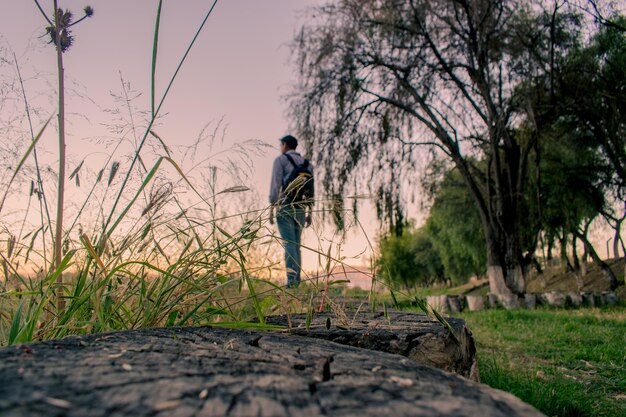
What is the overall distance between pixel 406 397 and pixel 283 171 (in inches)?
221

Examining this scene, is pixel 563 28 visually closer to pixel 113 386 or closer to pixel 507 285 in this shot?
pixel 507 285

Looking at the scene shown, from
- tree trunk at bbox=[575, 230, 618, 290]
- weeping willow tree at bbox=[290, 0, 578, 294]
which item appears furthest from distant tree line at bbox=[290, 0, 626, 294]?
tree trunk at bbox=[575, 230, 618, 290]

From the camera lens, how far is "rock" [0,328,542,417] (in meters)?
0.68

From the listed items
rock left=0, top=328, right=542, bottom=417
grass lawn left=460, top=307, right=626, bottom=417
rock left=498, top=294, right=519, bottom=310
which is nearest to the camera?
rock left=0, top=328, right=542, bottom=417

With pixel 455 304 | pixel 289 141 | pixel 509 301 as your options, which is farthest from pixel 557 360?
pixel 509 301

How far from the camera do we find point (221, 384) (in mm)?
787

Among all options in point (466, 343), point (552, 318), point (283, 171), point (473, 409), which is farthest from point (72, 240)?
point (552, 318)

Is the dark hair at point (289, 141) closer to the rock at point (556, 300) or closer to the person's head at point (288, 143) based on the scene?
the person's head at point (288, 143)

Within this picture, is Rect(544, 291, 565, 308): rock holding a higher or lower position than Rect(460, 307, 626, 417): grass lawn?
higher

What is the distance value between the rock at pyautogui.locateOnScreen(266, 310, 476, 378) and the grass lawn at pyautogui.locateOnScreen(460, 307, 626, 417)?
749 mm

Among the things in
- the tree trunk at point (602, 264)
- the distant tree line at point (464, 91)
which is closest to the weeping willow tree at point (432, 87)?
the distant tree line at point (464, 91)

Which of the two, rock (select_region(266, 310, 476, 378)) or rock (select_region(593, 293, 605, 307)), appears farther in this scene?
rock (select_region(593, 293, 605, 307))

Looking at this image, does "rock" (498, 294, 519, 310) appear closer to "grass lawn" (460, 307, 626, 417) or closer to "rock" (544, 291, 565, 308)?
"rock" (544, 291, 565, 308)

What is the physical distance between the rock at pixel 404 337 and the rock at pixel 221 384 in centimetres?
57
